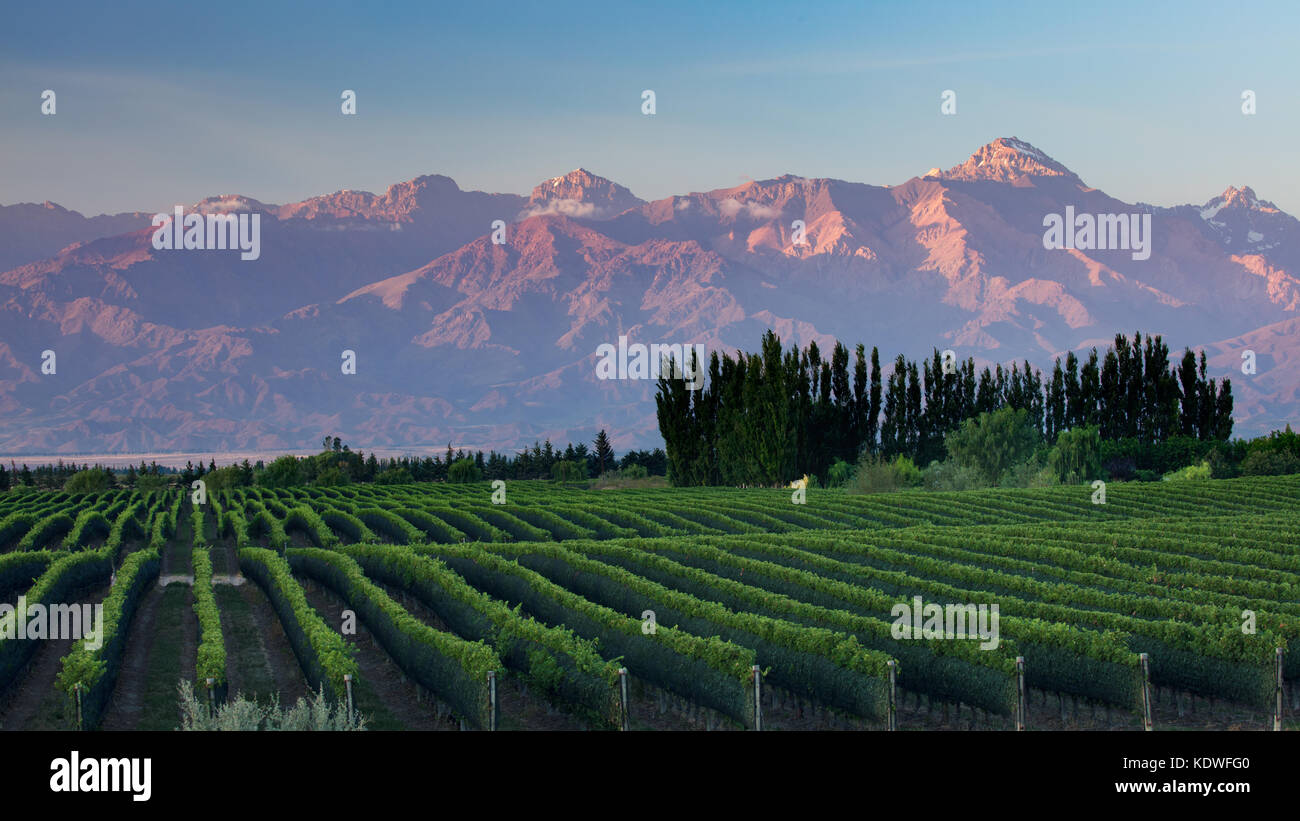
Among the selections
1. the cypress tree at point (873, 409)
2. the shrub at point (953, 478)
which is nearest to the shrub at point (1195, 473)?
the shrub at point (953, 478)

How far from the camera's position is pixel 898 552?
38156 mm

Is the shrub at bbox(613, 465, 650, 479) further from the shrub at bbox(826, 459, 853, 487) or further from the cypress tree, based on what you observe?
the shrub at bbox(826, 459, 853, 487)

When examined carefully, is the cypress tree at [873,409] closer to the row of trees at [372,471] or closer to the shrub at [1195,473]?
the shrub at [1195,473]

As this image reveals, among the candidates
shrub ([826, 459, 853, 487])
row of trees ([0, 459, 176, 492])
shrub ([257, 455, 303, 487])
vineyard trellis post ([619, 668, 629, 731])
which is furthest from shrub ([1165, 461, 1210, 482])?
row of trees ([0, 459, 176, 492])

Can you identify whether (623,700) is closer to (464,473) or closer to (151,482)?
(464,473)

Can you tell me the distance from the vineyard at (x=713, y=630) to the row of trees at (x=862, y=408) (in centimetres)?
3920

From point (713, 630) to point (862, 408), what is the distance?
254ft

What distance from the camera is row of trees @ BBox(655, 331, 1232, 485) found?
9306cm

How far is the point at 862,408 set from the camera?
102375 millimetres

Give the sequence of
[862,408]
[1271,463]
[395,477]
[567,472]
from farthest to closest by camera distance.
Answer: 1. [395,477]
2. [567,472]
3. [862,408]
4. [1271,463]

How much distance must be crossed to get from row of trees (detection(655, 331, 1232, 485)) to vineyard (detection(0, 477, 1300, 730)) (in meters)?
39.2

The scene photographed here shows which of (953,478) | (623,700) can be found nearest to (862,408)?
(953,478)
